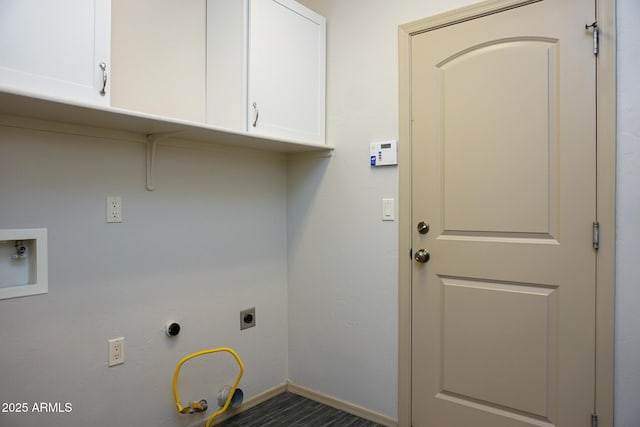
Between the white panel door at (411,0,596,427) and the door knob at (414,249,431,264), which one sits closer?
the white panel door at (411,0,596,427)

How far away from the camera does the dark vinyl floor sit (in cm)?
223

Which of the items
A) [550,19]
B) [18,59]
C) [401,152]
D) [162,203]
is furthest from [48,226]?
[550,19]

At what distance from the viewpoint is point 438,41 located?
2.04 metres

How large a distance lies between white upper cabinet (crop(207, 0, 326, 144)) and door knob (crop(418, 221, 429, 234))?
2.50 feet

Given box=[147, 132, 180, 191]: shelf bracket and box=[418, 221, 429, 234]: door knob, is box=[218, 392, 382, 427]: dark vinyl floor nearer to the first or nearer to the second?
box=[418, 221, 429, 234]: door knob

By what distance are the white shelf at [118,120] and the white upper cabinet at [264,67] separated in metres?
0.10

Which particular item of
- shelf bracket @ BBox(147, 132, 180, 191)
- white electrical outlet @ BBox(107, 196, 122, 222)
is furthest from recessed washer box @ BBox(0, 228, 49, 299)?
shelf bracket @ BBox(147, 132, 180, 191)

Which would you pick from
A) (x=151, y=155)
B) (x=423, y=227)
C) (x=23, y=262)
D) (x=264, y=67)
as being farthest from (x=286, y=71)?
(x=23, y=262)

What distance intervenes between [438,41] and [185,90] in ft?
4.24

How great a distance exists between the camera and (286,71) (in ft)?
7.20

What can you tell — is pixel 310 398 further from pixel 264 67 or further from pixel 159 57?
pixel 159 57

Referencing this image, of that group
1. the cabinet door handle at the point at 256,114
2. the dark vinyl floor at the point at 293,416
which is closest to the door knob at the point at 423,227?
the cabinet door handle at the point at 256,114

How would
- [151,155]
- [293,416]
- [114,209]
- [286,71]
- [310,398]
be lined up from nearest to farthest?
[114,209] → [151,155] → [286,71] → [293,416] → [310,398]

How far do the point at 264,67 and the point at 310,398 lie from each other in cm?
194
